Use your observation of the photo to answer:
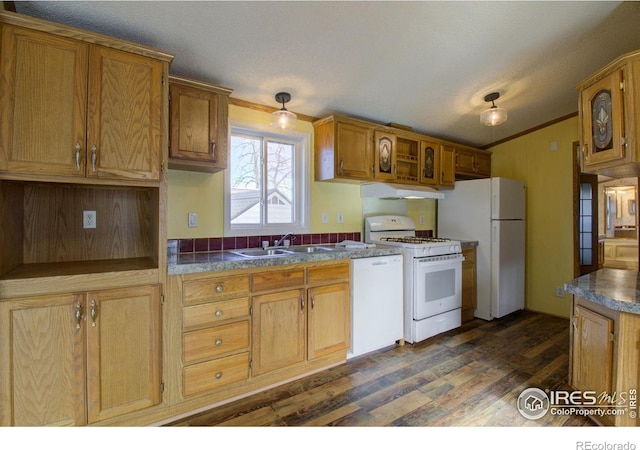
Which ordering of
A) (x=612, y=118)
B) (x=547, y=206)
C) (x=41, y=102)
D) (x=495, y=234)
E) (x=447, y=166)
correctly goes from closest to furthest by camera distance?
(x=41, y=102) → (x=612, y=118) → (x=495, y=234) → (x=447, y=166) → (x=547, y=206)

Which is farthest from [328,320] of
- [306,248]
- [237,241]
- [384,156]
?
[384,156]

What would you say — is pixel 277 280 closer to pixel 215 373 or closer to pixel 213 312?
pixel 213 312

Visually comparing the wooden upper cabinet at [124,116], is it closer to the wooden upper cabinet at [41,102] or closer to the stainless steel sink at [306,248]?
the wooden upper cabinet at [41,102]

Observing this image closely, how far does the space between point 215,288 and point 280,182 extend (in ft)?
4.42

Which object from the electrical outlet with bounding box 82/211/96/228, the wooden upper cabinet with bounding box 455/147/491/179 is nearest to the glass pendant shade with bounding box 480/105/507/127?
the wooden upper cabinet with bounding box 455/147/491/179

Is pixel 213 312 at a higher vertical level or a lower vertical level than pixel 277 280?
lower

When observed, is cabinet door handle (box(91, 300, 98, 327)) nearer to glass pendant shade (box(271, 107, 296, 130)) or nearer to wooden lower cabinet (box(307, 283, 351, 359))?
wooden lower cabinet (box(307, 283, 351, 359))

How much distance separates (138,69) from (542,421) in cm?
305

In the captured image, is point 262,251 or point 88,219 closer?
point 88,219

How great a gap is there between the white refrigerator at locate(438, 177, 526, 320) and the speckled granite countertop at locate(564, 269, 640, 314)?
1.44 meters

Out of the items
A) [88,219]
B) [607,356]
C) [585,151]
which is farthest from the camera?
[585,151]

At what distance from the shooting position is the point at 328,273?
2.39 m

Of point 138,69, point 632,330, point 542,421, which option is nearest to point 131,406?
point 138,69

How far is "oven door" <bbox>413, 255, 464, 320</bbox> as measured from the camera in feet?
9.54
